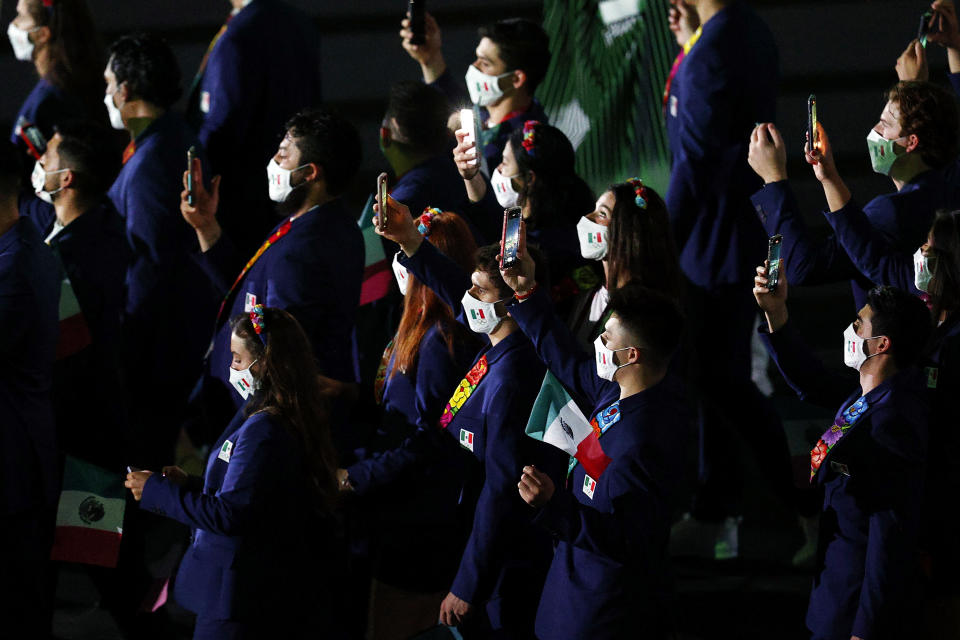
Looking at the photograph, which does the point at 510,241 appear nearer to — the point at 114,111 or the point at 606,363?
the point at 606,363

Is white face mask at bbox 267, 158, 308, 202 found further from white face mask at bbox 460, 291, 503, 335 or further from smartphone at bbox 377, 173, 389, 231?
white face mask at bbox 460, 291, 503, 335

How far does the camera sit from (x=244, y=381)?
14.7 ft

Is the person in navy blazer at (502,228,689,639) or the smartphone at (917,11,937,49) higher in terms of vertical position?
the smartphone at (917,11,937,49)

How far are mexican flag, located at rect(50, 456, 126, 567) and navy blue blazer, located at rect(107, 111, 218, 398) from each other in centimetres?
124

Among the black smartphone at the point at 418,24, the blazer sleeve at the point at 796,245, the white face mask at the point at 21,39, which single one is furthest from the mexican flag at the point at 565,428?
the white face mask at the point at 21,39

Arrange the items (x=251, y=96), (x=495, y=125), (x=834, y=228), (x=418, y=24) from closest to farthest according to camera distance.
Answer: (x=834, y=228)
(x=495, y=125)
(x=418, y=24)
(x=251, y=96)

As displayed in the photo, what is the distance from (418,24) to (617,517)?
2.97 m

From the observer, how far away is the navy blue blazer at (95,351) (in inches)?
213

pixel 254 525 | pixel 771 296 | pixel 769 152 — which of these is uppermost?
pixel 769 152

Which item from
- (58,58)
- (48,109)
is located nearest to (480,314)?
(48,109)

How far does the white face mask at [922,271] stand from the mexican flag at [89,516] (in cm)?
252

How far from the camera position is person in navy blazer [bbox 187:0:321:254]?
21.1ft

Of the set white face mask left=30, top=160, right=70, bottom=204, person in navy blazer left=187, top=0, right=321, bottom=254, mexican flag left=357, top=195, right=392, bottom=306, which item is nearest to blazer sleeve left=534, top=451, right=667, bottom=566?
mexican flag left=357, top=195, right=392, bottom=306

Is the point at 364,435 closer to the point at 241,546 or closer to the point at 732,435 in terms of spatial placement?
the point at 241,546
